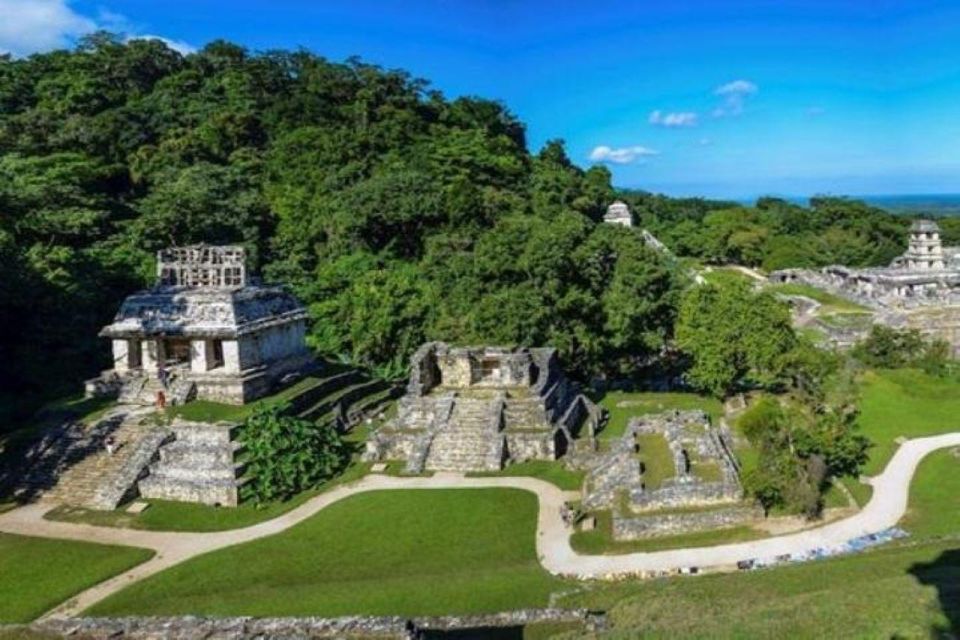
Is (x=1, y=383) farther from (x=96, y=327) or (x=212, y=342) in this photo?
(x=212, y=342)

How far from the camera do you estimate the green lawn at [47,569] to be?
1855cm

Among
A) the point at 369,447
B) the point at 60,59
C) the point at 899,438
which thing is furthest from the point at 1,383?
the point at 60,59

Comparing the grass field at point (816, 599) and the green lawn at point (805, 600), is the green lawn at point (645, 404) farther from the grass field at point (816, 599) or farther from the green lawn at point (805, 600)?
the green lawn at point (805, 600)

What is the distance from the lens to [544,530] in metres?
21.8

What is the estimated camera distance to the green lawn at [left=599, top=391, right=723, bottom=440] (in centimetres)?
3183

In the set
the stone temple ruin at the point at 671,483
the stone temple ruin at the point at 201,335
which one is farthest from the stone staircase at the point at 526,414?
the stone temple ruin at the point at 201,335

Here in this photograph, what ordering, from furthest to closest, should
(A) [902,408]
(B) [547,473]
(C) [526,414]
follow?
(A) [902,408] < (C) [526,414] < (B) [547,473]

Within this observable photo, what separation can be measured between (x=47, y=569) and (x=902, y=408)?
1173 inches

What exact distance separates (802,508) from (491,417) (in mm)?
11176

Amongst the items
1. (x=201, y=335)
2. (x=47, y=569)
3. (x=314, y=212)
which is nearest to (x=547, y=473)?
(x=201, y=335)

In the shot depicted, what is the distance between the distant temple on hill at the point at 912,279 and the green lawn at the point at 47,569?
51.6 m

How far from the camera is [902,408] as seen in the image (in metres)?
31.9

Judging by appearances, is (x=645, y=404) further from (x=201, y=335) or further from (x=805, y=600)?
(x=805, y=600)

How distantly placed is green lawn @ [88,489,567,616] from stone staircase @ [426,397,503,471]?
2.23 metres
